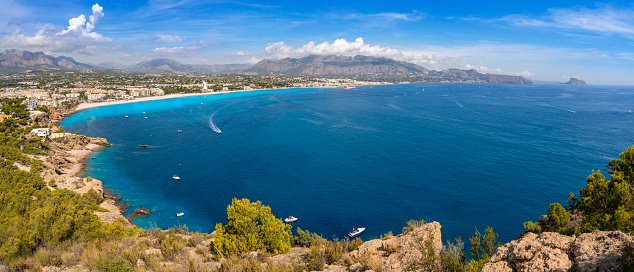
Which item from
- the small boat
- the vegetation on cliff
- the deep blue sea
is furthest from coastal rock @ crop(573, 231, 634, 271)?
the small boat

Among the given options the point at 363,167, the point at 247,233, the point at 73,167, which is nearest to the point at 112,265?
the point at 247,233

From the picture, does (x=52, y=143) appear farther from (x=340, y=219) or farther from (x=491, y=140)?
(x=491, y=140)

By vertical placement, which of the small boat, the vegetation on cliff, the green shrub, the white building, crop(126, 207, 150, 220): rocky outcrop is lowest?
crop(126, 207, 150, 220): rocky outcrop

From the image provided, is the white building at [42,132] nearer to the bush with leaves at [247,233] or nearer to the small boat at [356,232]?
the bush with leaves at [247,233]

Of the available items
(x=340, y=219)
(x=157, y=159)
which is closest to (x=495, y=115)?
(x=340, y=219)

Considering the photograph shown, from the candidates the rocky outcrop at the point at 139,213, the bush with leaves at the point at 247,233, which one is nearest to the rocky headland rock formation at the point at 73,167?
the rocky outcrop at the point at 139,213

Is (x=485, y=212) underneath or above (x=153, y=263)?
underneath

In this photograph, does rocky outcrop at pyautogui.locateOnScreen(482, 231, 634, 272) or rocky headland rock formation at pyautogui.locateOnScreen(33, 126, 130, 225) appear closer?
rocky outcrop at pyautogui.locateOnScreen(482, 231, 634, 272)

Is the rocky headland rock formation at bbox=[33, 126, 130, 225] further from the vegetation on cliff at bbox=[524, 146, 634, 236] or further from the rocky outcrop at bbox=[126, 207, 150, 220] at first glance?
the vegetation on cliff at bbox=[524, 146, 634, 236]
